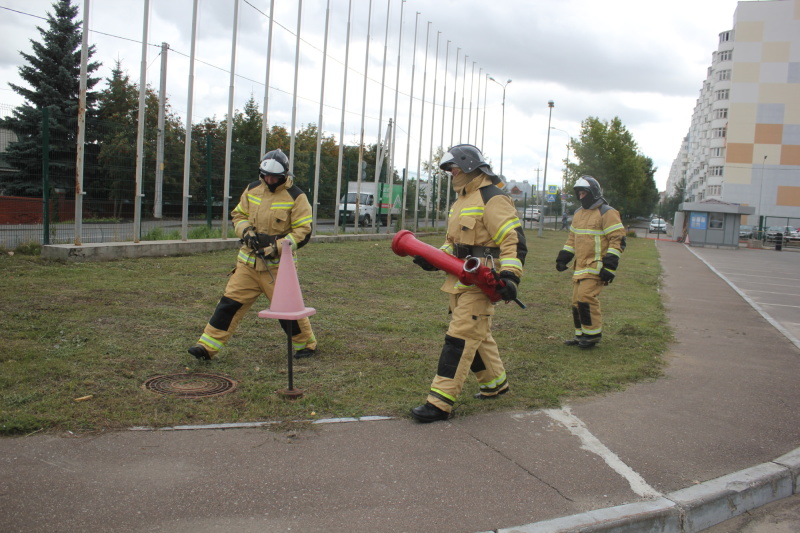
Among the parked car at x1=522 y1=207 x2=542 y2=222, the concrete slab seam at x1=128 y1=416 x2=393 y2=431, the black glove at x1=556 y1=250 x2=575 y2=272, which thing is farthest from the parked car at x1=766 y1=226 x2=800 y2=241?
the concrete slab seam at x1=128 y1=416 x2=393 y2=431

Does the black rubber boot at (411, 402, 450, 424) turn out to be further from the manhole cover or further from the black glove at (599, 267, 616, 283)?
the black glove at (599, 267, 616, 283)

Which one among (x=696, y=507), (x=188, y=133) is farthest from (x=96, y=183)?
(x=696, y=507)

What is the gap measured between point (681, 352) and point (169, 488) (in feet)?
20.3

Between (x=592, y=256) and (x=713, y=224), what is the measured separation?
35.0 metres

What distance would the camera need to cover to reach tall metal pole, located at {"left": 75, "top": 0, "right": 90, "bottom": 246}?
11.6 m

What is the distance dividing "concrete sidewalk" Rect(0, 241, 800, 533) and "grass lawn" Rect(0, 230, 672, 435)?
0.38m

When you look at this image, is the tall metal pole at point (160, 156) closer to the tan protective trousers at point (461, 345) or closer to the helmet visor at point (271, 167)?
the helmet visor at point (271, 167)

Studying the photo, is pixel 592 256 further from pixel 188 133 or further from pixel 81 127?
pixel 188 133

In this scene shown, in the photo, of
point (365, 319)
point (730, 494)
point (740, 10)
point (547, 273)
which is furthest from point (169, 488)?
point (740, 10)

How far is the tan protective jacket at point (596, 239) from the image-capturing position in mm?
7492

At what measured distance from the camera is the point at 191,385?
521 cm

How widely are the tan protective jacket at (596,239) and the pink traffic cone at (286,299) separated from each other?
3821 millimetres

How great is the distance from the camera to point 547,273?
16.8 m

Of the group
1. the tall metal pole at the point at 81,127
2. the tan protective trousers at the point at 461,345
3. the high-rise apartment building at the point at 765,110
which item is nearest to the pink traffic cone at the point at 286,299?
the tan protective trousers at the point at 461,345
